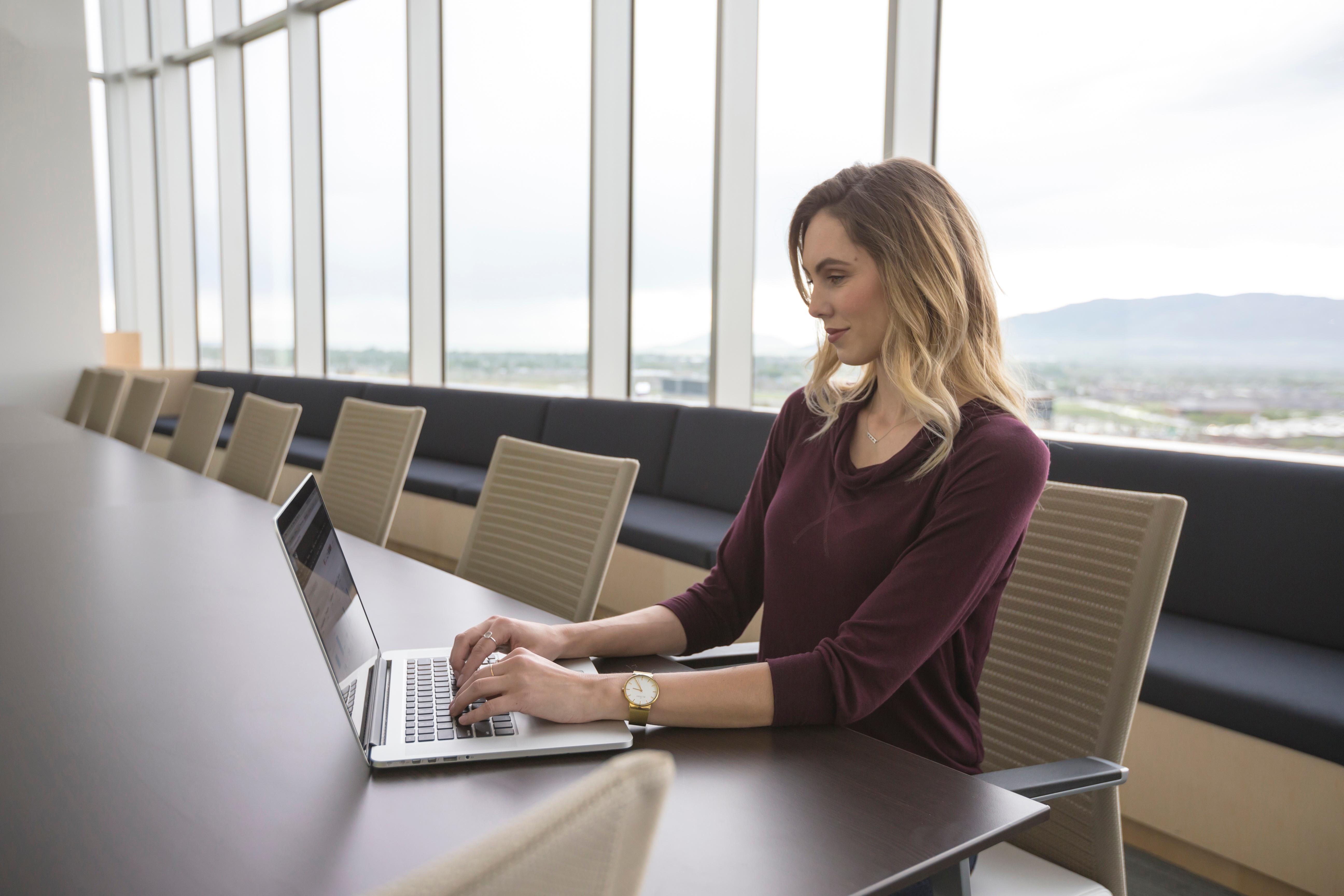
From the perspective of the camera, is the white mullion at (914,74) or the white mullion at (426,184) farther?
the white mullion at (426,184)

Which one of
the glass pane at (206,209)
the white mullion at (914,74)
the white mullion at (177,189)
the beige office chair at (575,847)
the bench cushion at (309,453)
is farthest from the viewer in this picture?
the white mullion at (177,189)

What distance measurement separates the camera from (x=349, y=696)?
3.12 ft

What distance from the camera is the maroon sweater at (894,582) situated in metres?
1.04

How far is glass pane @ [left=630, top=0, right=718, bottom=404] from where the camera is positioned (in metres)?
4.51

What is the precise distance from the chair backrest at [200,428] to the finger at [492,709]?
9.84 feet

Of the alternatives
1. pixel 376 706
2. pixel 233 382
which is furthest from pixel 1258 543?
pixel 233 382

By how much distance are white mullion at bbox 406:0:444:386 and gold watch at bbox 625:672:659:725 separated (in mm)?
5421

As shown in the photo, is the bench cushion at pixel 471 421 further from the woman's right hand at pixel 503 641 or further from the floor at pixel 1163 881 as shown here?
the woman's right hand at pixel 503 641

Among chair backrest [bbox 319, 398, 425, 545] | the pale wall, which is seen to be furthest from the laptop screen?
the pale wall

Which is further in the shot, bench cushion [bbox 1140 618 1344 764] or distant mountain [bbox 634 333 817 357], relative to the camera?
distant mountain [bbox 634 333 817 357]

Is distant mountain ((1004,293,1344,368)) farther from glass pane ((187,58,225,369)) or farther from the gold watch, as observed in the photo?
glass pane ((187,58,225,369))

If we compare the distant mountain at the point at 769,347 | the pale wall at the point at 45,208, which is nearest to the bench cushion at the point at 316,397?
the pale wall at the point at 45,208

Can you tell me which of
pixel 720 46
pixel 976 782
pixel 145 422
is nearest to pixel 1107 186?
pixel 720 46

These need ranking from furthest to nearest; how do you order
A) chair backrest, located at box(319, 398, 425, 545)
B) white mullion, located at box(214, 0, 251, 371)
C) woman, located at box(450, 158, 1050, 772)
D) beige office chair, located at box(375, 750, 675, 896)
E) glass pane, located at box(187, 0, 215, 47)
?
glass pane, located at box(187, 0, 215, 47) < white mullion, located at box(214, 0, 251, 371) < chair backrest, located at box(319, 398, 425, 545) < woman, located at box(450, 158, 1050, 772) < beige office chair, located at box(375, 750, 675, 896)
